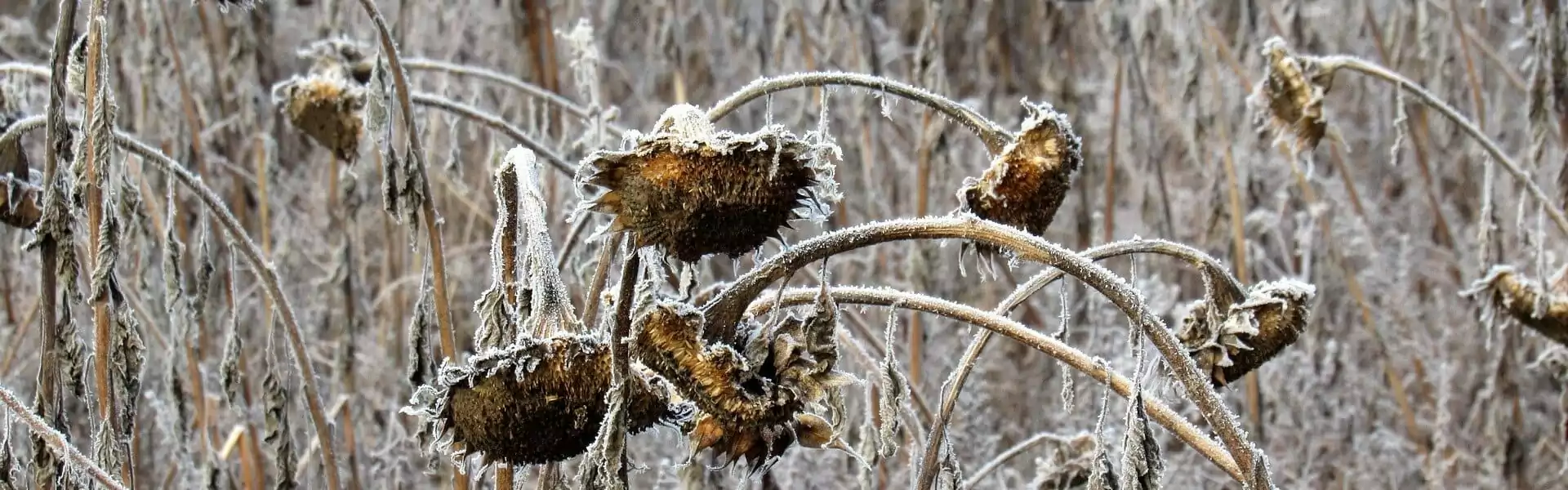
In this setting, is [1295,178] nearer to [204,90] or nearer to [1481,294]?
[1481,294]

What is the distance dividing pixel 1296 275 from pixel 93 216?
2061 millimetres

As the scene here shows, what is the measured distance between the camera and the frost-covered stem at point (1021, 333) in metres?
0.89

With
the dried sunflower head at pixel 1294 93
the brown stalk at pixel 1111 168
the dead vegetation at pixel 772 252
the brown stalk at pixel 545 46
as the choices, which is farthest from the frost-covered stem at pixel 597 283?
the brown stalk at pixel 1111 168

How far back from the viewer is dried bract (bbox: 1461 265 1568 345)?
1.42 meters

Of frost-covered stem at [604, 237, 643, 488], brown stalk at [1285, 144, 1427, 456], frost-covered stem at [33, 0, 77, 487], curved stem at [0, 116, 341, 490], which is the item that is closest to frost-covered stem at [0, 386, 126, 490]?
frost-covered stem at [33, 0, 77, 487]

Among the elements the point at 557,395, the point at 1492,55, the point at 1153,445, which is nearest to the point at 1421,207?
the point at 1492,55

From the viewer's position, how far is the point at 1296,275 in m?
2.52

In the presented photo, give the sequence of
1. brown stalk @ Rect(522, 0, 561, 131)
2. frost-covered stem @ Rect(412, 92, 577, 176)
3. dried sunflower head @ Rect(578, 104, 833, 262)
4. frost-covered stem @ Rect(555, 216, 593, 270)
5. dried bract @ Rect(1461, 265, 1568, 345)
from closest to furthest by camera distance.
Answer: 1. dried sunflower head @ Rect(578, 104, 833, 262)
2. frost-covered stem @ Rect(555, 216, 593, 270)
3. frost-covered stem @ Rect(412, 92, 577, 176)
4. dried bract @ Rect(1461, 265, 1568, 345)
5. brown stalk @ Rect(522, 0, 561, 131)

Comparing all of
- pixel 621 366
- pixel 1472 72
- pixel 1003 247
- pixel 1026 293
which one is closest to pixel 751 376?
pixel 621 366

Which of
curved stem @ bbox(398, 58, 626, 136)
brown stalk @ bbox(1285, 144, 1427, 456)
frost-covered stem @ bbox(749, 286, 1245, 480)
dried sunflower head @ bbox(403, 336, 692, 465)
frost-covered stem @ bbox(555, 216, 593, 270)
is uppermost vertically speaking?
brown stalk @ bbox(1285, 144, 1427, 456)

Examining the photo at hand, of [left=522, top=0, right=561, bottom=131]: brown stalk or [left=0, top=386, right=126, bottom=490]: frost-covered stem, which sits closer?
[left=0, top=386, right=126, bottom=490]: frost-covered stem

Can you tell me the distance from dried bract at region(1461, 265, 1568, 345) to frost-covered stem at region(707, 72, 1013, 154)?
0.71 metres

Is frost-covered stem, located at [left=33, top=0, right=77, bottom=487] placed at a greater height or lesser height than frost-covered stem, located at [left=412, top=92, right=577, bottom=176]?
lesser

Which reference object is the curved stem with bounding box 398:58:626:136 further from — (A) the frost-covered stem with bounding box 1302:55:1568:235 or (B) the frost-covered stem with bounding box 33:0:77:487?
(A) the frost-covered stem with bounding box 1302:55:1568:235
